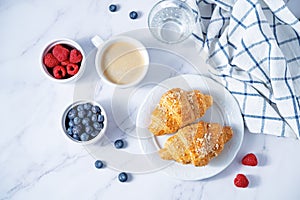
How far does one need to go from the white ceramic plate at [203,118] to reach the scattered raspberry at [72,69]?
216 millimetres

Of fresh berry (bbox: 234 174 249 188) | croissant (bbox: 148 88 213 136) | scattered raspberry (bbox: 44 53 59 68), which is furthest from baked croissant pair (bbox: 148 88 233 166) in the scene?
scattered raspberry (bbox: 44 53 59 68)

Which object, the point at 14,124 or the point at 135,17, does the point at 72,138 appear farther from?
the point at 135,17

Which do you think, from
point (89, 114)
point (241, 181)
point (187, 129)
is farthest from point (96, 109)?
point (241, 181)

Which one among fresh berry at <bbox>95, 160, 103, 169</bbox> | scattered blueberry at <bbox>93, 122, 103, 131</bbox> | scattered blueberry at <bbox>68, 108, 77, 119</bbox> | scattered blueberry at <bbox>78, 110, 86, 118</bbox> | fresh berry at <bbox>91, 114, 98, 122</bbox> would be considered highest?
scattered blueberry at <bbox>68, 108, 77, 119</bbox>

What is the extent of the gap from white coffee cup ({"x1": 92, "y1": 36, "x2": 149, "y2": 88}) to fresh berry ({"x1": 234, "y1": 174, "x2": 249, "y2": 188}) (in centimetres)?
41

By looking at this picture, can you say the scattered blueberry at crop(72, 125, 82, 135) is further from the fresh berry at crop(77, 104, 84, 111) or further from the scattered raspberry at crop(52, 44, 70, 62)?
the scattered raspberry at crop(52, 44, 70, 62)

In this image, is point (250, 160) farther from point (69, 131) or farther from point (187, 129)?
point (69, 131)

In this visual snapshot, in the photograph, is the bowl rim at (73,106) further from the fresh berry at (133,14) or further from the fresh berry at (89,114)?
the fresh berry at (133,14)

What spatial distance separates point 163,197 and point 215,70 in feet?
1.31

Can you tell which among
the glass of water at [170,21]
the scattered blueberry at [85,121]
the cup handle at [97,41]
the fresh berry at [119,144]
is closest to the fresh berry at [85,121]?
the scattered blueberry at [85,121]

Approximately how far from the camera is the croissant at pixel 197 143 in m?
1.35

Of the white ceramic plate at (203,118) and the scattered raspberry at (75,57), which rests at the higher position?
the scattered raspberry at (75,57)

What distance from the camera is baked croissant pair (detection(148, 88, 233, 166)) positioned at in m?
1.36

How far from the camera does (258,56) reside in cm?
138
